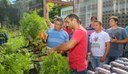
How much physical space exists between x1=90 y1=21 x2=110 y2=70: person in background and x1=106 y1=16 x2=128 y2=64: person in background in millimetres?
207

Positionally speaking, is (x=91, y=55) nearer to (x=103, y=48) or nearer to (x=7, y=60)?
(x=103, y=48)

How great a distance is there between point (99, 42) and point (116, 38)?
36 cm

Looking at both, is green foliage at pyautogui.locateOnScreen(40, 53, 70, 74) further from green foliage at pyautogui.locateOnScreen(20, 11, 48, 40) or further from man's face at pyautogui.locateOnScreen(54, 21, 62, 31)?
man's face at pyautogui.locateOnScreen(54, 21, 62, 31)

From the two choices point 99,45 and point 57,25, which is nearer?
point 57,25

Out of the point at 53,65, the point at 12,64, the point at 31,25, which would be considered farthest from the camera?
the point at 31,25

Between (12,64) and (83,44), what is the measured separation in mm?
1535

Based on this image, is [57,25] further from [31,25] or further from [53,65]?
[53,65]

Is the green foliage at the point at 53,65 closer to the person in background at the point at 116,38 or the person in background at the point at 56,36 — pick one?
the person in background at the point at 56,36

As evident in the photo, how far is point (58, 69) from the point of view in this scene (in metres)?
3.11

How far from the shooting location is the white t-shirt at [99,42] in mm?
5086

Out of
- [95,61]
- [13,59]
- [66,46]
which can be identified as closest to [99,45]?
[95,61]

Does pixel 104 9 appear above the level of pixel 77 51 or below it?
above

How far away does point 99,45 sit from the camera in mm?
5125

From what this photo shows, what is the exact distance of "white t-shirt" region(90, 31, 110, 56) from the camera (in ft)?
16.7
